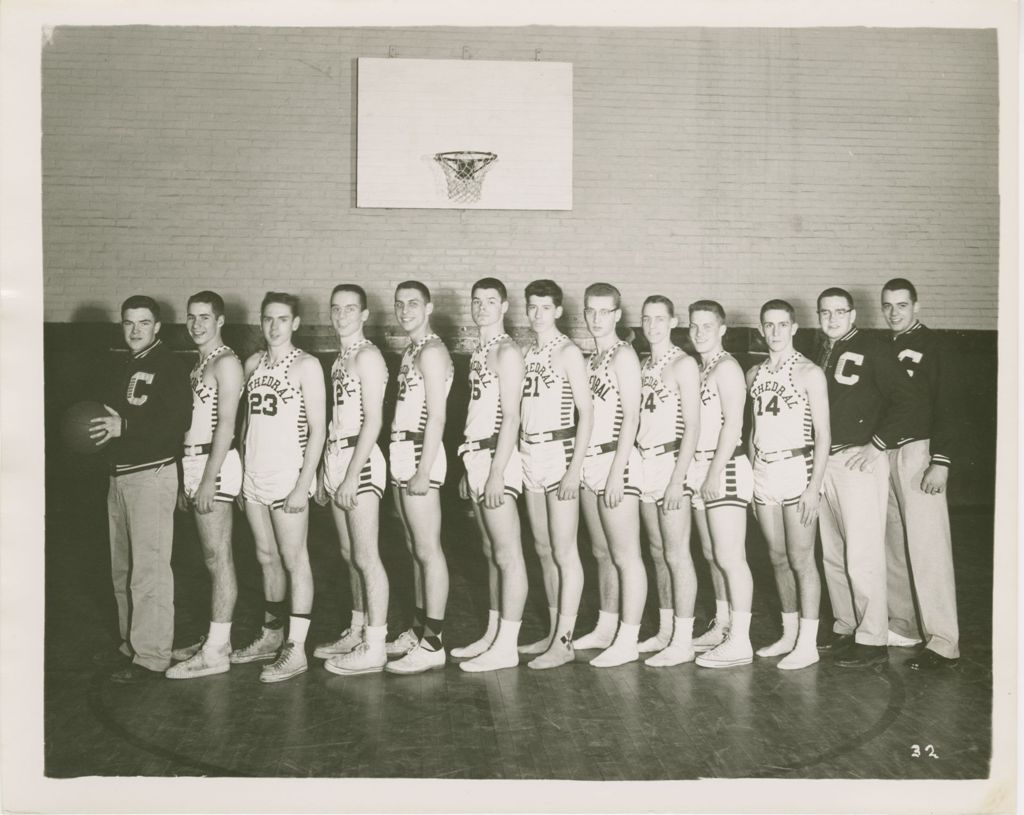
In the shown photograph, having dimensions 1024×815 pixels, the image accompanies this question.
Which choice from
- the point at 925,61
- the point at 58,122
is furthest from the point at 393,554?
the point at 925,61

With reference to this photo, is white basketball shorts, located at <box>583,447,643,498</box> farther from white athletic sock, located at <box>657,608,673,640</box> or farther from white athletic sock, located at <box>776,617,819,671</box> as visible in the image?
white athletic sock, located at <box>776,617,819,671</box>

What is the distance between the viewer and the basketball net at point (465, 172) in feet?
15.4

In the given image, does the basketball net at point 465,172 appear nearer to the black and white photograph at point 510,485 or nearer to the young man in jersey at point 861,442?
the black and white photograph at point 510,485

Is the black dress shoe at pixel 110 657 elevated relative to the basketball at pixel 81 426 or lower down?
lower down

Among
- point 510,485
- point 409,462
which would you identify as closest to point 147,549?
point 409,462

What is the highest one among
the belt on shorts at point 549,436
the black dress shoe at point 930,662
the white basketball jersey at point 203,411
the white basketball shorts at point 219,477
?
the white basketball jersey at point 203,411

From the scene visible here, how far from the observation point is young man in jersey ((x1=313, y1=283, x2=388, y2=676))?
155 inches

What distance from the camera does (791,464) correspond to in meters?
4.06

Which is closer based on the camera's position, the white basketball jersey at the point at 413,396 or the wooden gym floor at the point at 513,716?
the wooden gym floor at the point at 513,716

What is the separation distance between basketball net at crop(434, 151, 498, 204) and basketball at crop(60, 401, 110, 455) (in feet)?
6.74

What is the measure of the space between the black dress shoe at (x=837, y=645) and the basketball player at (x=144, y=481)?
117 inches

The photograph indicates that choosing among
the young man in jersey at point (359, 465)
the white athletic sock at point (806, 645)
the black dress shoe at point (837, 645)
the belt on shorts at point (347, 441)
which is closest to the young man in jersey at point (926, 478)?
the black dress shoe at point (837, 645)

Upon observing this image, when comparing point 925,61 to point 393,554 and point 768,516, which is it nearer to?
point 768,516

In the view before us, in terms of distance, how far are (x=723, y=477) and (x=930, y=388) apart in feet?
3.43
